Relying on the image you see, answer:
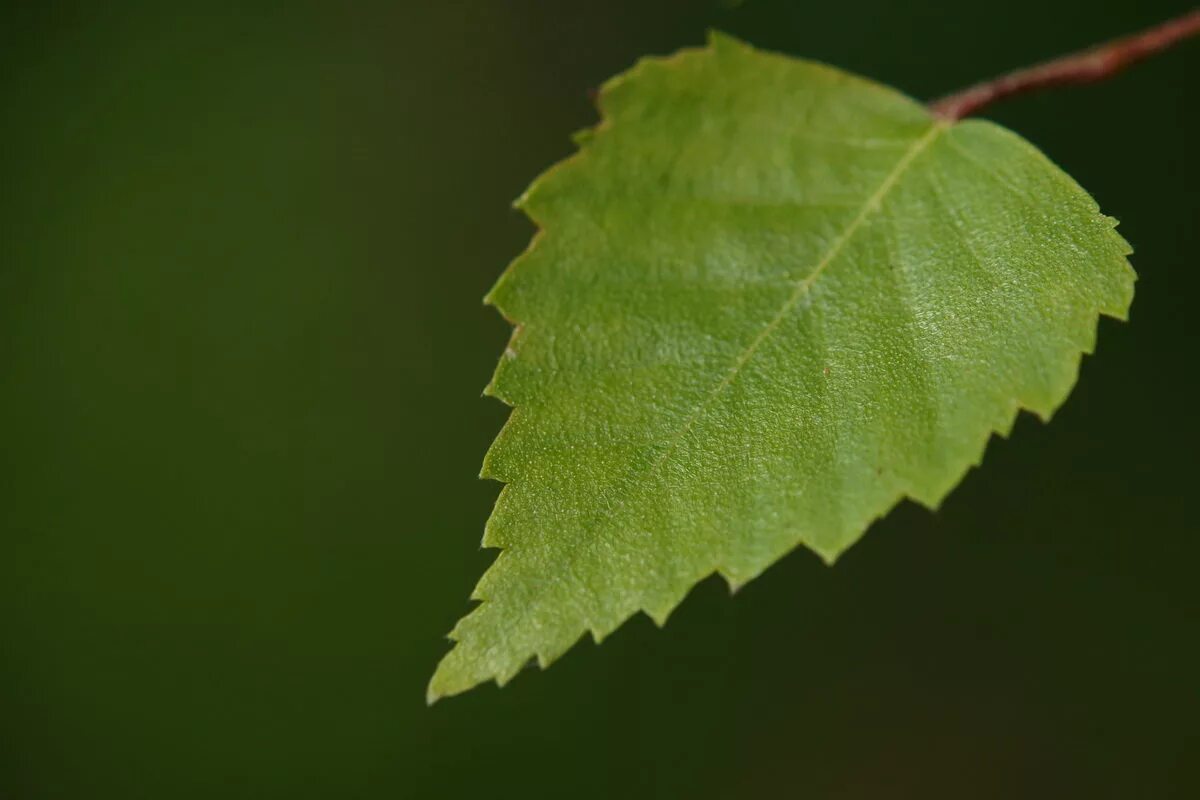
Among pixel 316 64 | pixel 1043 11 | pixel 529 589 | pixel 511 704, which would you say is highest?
pixel 529 589

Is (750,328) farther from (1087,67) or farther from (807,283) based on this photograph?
(1087,67)

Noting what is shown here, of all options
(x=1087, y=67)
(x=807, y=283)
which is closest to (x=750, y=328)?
(x=807, y=283)

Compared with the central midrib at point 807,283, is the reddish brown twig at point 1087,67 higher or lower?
higher

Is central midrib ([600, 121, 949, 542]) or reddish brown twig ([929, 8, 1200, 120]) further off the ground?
reddish brown twig ([929, 8, 1200, 120])

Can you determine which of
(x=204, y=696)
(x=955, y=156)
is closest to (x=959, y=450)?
(x=955, y=156)

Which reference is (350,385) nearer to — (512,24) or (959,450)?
(512,24)
